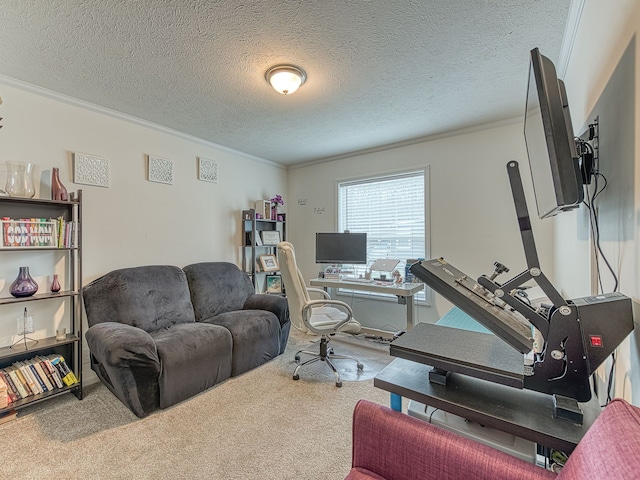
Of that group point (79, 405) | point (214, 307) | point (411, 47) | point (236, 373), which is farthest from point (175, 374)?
point (411, 47)

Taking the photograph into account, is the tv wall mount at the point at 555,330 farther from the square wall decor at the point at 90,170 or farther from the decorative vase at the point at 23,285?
the square wall decor at the point at 90,170

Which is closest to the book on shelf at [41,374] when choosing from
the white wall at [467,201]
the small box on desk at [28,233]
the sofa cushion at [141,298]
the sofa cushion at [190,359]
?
the sofa cushion at [141,298]

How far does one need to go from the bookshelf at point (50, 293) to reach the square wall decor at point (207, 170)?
1266mm

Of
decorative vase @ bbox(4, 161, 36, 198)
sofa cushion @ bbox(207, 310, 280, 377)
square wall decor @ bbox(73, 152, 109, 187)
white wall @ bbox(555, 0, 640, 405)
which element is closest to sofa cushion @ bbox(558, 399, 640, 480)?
white wall @ bbox(555, 0, 640, 405)

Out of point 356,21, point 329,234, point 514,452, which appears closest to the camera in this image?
point 514,452

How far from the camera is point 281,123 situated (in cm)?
303

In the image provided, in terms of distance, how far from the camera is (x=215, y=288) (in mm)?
3201

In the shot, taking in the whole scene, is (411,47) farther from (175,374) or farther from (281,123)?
(175,374)

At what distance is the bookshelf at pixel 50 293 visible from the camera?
2.08 m

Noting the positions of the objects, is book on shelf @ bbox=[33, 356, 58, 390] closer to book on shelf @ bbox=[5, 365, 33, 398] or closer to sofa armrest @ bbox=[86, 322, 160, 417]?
book on shelf @ bbox=[5, 365, 33, 398]

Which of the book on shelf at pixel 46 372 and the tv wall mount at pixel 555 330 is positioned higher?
the tv wall mount at pixel 555 330

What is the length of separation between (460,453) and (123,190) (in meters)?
3.22

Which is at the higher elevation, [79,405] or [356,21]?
[356,21]

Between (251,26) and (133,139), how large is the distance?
1921mm
